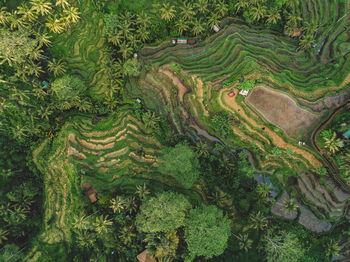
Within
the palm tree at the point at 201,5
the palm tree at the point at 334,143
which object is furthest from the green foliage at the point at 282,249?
the palm tree at the point at 201,5

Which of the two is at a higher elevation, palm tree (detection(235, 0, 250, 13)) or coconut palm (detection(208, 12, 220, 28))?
palm tree (detection(235, 0, 250, 13))

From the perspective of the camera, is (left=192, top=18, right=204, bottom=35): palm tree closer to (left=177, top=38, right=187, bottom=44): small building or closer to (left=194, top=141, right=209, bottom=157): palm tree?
(left=177, top=38, right=187, bottom=44): small building

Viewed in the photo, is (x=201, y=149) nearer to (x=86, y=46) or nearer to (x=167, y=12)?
(x=167, y=12)

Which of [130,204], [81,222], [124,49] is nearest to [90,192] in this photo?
[81,222]

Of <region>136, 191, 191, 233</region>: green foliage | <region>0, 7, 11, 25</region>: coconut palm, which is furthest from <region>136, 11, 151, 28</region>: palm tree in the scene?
<region>136, 191, 191, 233</region>: green foliage

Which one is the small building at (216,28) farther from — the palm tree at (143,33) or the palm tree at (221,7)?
the palm tree at (143,33)

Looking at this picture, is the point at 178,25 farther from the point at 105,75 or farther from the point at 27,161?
the point at 27,161
